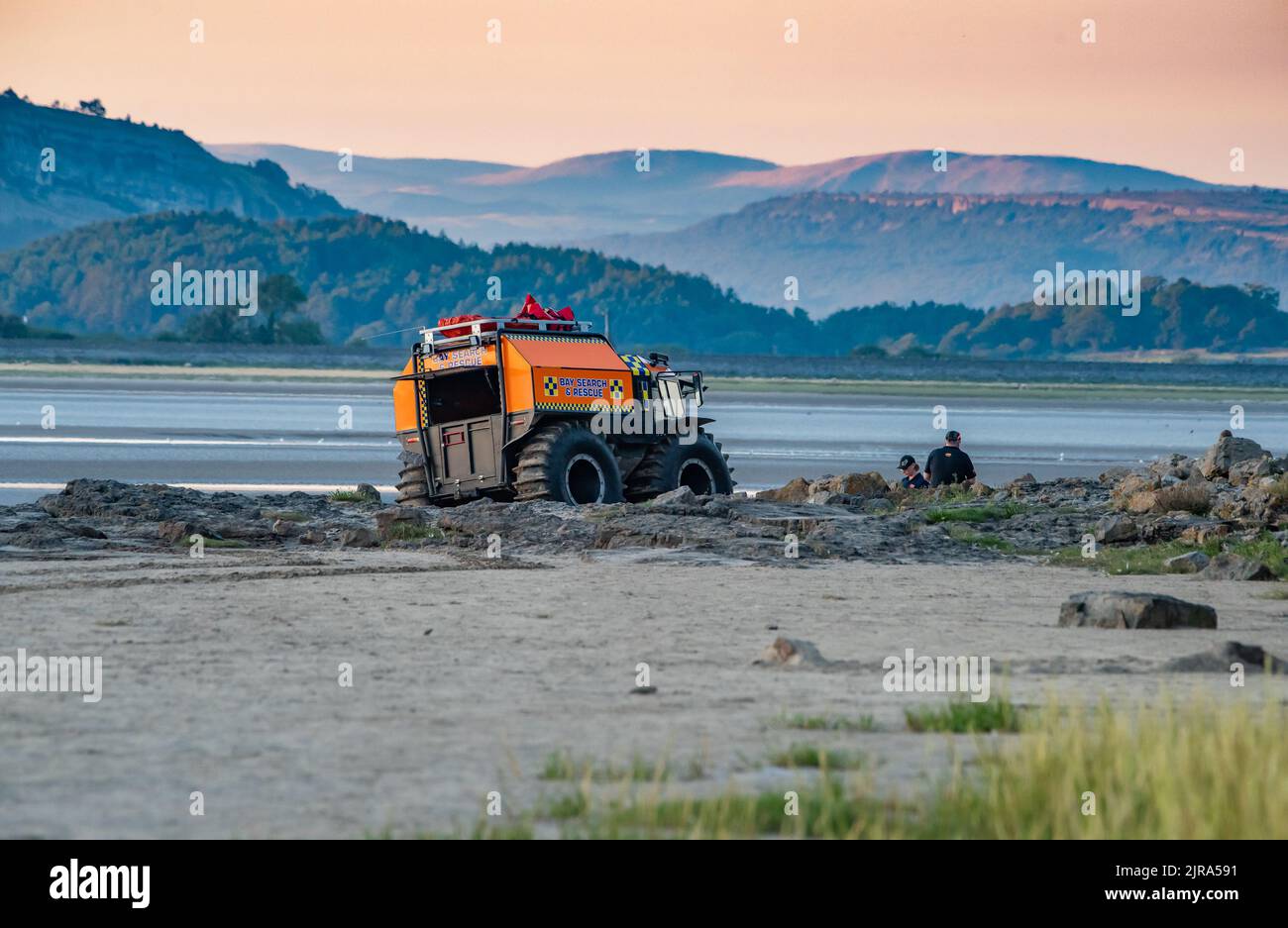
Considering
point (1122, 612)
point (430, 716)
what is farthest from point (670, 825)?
point (1122, 612)

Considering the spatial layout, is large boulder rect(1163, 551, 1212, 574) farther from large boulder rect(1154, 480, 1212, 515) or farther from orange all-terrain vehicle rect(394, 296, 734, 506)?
orange all-terrain vehicle rect(394, 296, 734, 506)

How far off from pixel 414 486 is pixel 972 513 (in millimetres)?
8125

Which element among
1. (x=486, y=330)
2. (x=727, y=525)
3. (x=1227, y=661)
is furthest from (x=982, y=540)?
(x=1227, y=661)

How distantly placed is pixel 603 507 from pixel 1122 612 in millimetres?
10386

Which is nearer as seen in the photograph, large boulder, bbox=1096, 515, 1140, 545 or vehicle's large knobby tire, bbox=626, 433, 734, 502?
large boulder, bbox=1096, 515, 1140, 545

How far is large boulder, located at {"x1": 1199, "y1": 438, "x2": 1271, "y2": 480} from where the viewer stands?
27.2 m

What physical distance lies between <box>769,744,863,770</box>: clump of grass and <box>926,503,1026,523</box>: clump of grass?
1599 centimetres

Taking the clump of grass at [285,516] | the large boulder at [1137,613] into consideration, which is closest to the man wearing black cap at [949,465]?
the clump of grass at [285,516]

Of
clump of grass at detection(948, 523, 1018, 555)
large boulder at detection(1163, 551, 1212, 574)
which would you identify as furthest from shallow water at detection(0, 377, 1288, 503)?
large boulder at detection(1163, 551, 1212, 574)

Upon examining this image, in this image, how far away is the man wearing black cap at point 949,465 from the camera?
2870cm

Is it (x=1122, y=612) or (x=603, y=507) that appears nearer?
(x=1122, y=612)

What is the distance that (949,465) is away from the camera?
28719 millimetres

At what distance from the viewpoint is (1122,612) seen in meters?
→ 14.2
